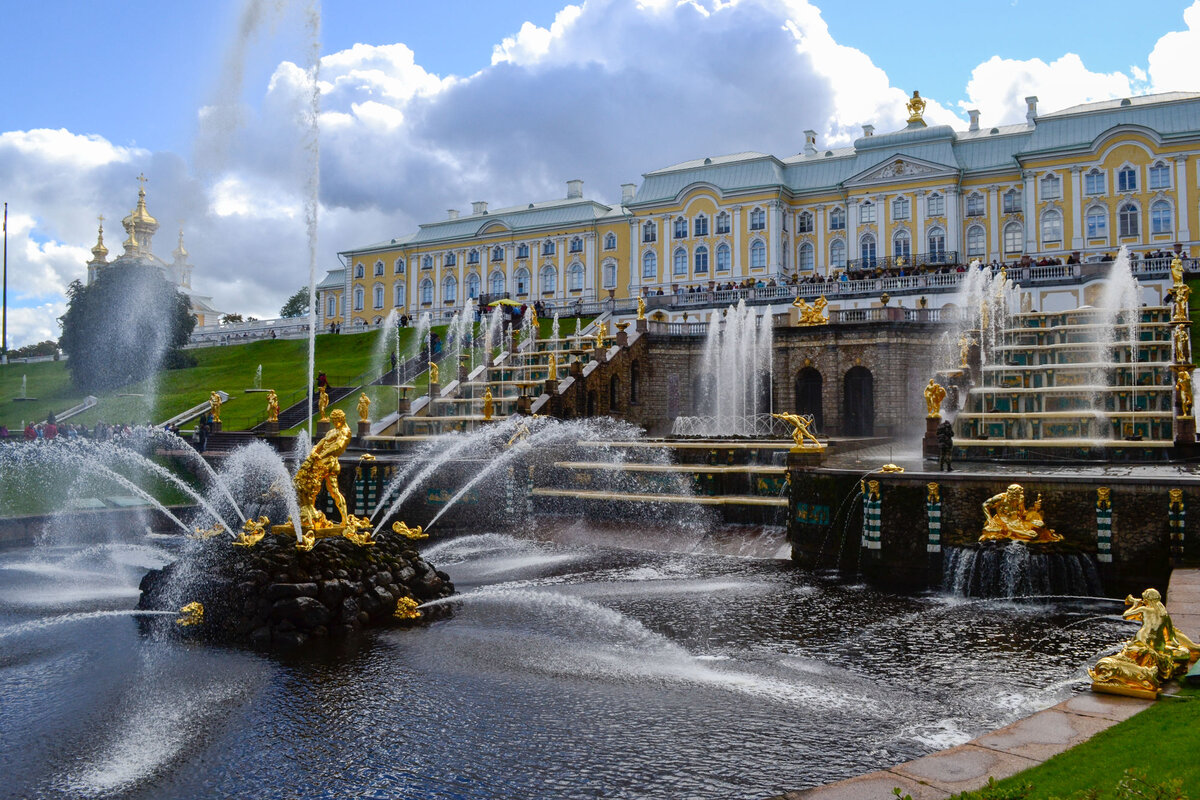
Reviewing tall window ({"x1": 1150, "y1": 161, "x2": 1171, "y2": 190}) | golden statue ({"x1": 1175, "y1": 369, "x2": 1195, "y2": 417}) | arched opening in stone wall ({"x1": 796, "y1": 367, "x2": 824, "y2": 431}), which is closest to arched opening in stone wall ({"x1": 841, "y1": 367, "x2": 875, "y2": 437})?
arched opening in stone wall ({"x1": 796, "y1": 367, "x2": 824, "y2": 431})

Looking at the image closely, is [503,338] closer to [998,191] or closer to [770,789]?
[998,191]

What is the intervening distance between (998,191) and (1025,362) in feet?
104

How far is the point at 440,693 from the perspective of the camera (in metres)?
10.1

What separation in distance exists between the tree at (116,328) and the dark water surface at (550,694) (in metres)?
47.1

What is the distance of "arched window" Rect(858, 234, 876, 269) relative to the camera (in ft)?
199

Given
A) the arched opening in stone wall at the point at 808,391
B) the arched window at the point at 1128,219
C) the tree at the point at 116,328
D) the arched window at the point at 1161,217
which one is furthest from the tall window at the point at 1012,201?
the tree at the point at 116,328

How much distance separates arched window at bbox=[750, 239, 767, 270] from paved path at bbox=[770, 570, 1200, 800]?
56778mm

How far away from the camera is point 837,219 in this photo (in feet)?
207

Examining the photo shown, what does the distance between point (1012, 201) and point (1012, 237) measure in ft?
7.53

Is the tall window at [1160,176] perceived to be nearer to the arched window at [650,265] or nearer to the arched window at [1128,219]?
the arched window at [1128,219]

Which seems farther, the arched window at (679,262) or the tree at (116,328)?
the arched window at (679,262)

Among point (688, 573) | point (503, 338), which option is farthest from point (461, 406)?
point (688, 573)

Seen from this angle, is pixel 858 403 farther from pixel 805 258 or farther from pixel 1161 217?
pixel 805 258

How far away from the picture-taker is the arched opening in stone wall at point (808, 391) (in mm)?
37938
